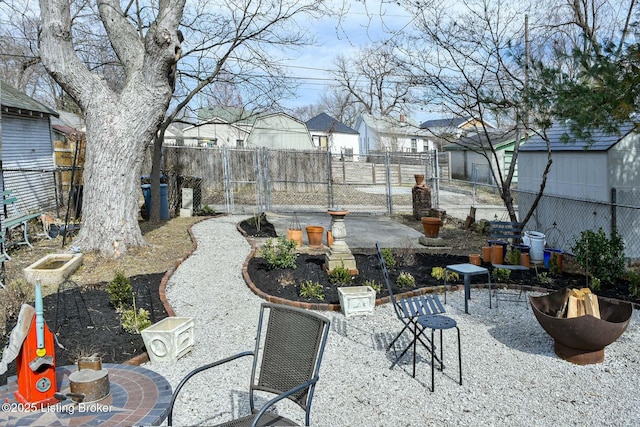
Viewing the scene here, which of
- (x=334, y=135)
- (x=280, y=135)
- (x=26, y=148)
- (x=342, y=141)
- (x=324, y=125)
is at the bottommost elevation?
(x=26, y=148)

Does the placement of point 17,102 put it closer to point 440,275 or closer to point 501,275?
point 440,275

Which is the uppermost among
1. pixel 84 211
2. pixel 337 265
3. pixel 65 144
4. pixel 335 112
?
pixel 335 112

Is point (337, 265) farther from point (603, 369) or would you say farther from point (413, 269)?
point (603, 369)

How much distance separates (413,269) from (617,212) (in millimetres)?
3823

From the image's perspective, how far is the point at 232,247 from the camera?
1016 cm

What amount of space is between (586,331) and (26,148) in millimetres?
15435

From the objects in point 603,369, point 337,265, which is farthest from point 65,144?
point 603,369

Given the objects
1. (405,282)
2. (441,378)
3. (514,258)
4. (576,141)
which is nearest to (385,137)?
(576,141)

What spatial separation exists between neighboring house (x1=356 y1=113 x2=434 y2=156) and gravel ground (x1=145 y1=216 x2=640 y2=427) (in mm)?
30831

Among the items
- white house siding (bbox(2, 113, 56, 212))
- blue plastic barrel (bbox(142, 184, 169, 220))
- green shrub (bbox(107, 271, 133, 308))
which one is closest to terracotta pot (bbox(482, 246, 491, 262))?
green shrub (bbox(107, 271, 133, 308))

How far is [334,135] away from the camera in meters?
39.3

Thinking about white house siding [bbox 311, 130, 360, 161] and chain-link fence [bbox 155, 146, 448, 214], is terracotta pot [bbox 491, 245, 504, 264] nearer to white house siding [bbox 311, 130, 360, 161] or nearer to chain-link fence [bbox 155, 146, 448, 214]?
chain-link fence [bbox 155, 146, 448, 214]

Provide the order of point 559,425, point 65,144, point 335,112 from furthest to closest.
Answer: point 335,112 → point 65,144 → point 559,425

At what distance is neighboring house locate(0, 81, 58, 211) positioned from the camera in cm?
1372
